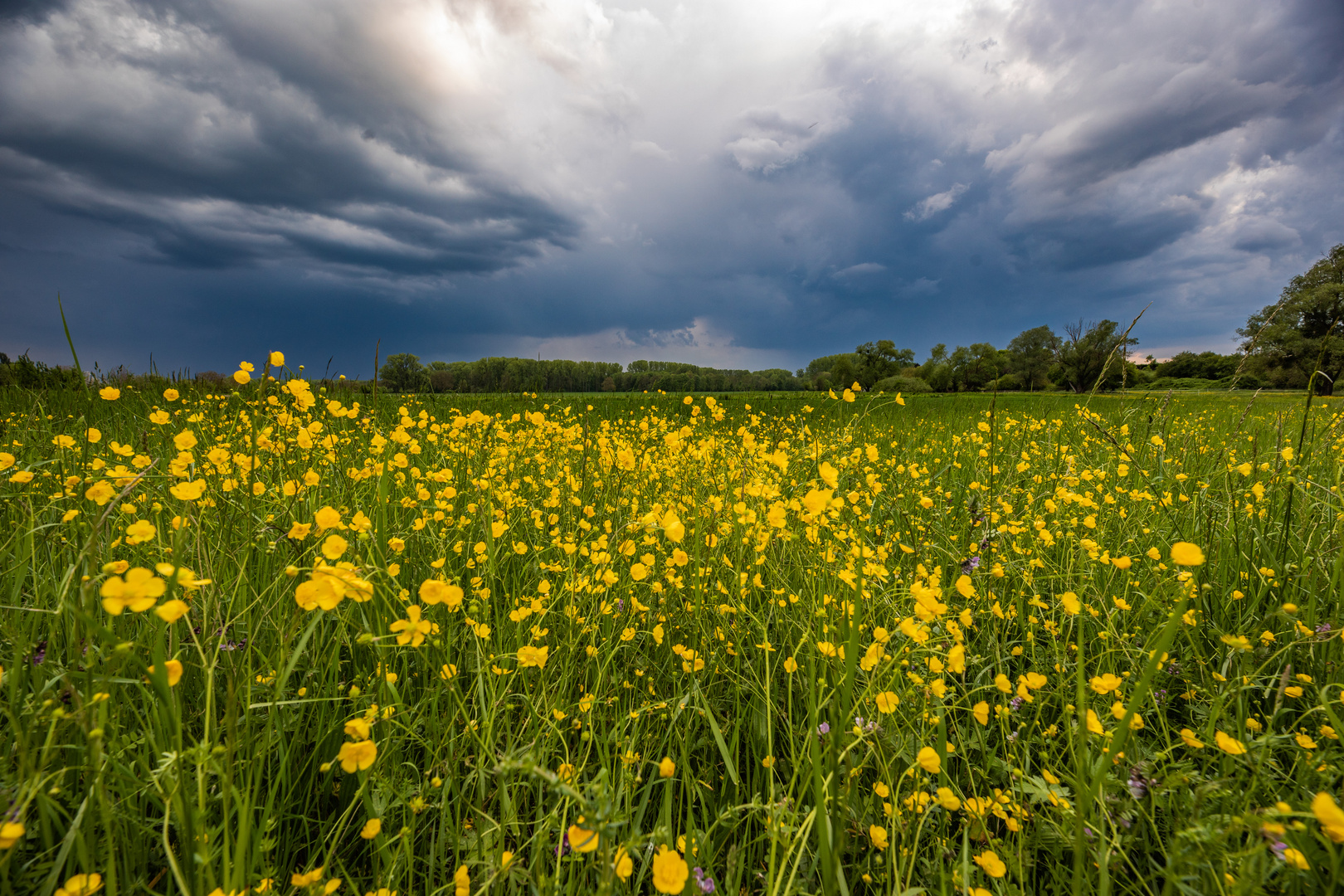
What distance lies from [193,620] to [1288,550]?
500 cm

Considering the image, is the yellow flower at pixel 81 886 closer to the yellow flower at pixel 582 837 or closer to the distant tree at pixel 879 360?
the yellow flower at pixel 582 837

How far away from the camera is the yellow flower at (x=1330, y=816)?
0.76 metres

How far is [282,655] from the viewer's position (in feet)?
4.00

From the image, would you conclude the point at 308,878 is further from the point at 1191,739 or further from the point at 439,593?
the point at 1191,739

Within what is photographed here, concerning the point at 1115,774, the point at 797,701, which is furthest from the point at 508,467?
the point at 1115,774

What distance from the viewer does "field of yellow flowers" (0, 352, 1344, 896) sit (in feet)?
3.33

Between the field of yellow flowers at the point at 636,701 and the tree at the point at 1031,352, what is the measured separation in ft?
130

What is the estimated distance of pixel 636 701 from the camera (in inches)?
72.2

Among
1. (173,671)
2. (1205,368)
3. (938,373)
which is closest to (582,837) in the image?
(173,671)

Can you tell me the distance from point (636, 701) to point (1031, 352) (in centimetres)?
6126

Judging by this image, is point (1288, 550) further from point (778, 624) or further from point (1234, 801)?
point (778, 624)

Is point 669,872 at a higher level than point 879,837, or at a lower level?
higher

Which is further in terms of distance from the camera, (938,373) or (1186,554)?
(938,373)

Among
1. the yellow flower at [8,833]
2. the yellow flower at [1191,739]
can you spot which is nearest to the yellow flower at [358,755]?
the yellow flower at [8,833]
